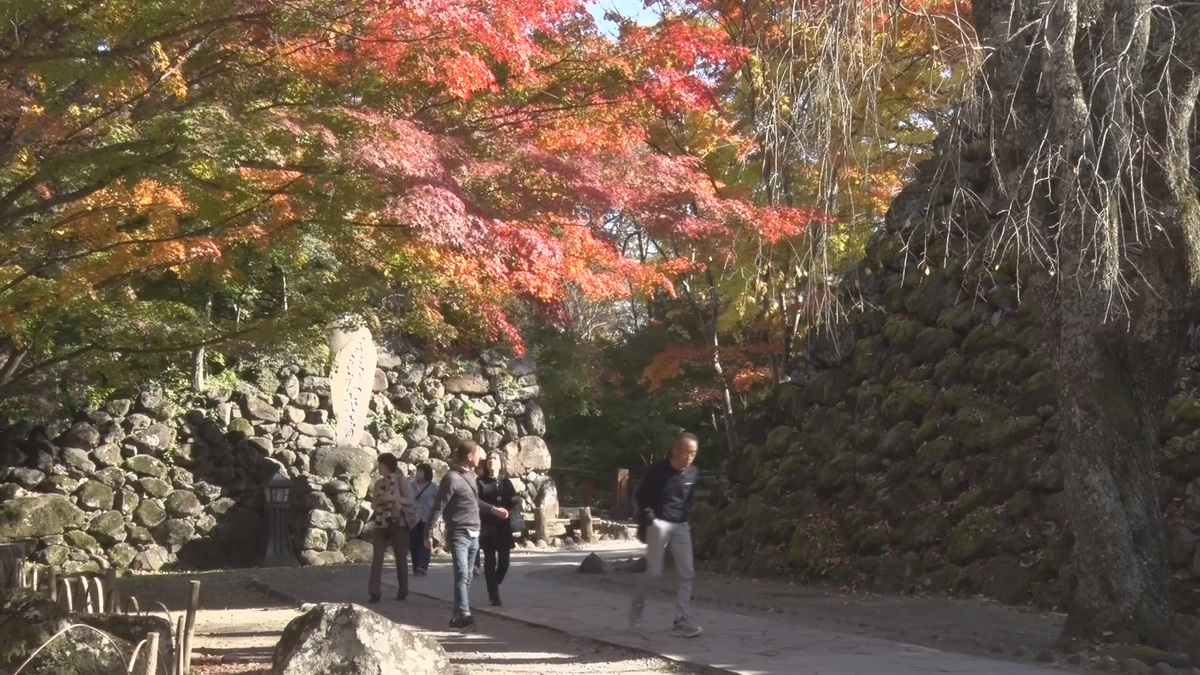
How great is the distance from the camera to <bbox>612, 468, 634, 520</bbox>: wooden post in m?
27.1

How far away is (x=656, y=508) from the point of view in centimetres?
931

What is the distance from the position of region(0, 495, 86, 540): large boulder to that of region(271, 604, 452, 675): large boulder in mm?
12753

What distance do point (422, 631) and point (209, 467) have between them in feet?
Answer: 36.3

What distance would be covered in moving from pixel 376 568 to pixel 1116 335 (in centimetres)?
795

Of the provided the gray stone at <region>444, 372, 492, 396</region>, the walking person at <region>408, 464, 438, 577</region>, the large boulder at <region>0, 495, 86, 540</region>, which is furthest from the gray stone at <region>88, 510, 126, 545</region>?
the gray stone at <region>444, 372, 492, 396</region>

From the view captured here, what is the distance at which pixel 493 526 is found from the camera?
467 inches

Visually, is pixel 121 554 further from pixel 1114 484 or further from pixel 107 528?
pixel 1114 484

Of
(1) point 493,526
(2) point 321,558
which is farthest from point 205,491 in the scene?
(1) point 493,526

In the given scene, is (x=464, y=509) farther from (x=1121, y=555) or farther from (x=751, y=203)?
(x=751, y=203)

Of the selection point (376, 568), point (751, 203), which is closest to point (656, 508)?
point (376, 568)

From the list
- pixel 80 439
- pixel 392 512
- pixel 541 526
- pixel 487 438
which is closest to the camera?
pixel 392 512

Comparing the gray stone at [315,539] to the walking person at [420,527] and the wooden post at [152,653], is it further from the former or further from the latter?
the wooden post at [152,653]

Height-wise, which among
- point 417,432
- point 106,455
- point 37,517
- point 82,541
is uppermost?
point 417,432

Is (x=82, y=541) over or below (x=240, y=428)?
below
